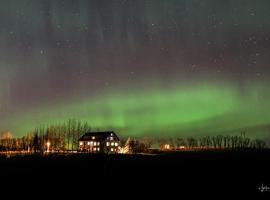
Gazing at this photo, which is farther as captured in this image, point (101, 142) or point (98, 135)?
point (98, 135)

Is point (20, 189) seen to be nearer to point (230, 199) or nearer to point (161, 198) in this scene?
point (161, 198)

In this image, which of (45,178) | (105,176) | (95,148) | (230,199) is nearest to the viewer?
(230,199)

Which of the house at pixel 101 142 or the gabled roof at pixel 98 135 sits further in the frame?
the gabled roof at pixel 98 135

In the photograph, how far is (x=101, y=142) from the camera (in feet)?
556

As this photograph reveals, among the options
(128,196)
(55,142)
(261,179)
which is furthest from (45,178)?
(55,142)

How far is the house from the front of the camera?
16962 cm

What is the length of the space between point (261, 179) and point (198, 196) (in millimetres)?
14868

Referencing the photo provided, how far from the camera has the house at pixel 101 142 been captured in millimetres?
169625

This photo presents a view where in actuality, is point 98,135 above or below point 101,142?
above

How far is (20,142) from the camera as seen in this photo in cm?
18500

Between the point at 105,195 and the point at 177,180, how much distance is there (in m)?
15.6

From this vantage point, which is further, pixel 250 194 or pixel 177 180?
pixel 177 180

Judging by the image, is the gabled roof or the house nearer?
the house

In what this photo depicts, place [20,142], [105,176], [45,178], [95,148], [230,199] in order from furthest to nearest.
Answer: [20,142] < [95,148] < [105,176] < [45,178] < [230,199]
